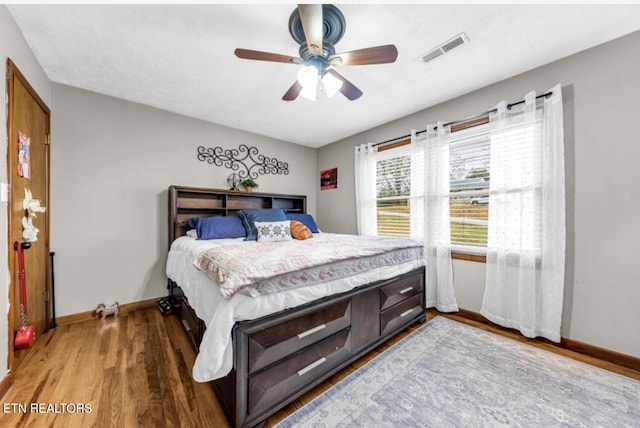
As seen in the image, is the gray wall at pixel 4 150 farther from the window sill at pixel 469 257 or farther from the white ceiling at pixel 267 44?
the window sill at pixel 469 257

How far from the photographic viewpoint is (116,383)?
157 cm

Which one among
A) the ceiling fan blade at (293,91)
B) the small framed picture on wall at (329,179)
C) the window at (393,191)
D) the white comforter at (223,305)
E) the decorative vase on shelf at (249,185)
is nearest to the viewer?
the white comforter at (223,305)

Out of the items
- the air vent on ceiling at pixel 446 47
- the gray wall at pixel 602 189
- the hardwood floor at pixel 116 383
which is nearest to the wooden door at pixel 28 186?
the hardwood floor at pixel 116 383

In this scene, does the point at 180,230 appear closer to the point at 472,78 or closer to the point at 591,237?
the point at 472,78

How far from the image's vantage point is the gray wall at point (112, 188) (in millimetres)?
2449

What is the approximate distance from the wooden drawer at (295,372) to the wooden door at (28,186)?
1691mm

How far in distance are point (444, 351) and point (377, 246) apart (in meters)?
1.01

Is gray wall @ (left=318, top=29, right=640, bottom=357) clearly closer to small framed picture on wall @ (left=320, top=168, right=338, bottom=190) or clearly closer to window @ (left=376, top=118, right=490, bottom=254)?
window @ (left=376, top=118, right=490, bottom=254)

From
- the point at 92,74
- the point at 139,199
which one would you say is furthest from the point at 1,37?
the point at 139,199

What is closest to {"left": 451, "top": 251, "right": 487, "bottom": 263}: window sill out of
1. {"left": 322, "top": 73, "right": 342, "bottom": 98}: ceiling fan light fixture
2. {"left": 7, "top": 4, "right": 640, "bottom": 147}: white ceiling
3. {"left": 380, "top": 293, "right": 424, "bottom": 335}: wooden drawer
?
{"left": 380, "top": 293, "right": 424, "bottom": 335}: wooden drawer

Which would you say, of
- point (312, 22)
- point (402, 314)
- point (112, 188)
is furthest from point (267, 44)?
point (402, 314)

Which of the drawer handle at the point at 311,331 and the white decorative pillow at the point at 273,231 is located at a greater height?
the white decorative pillow at the point at 273,231

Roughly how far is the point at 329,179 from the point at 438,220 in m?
2.11

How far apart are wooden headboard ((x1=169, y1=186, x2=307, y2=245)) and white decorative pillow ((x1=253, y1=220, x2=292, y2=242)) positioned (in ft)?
2.79
